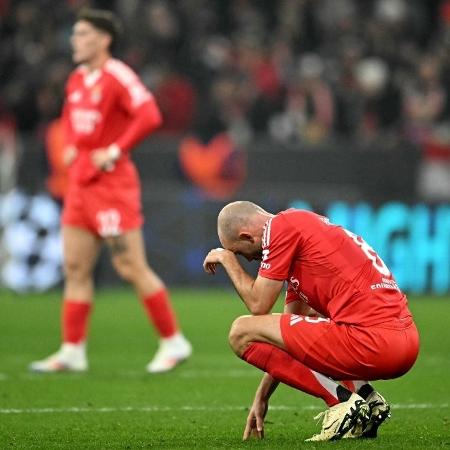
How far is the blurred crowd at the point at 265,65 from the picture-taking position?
719 inches

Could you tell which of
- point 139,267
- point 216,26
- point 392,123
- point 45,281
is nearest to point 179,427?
point 139,267

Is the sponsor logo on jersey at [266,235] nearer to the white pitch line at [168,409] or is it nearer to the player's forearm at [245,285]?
the player's forearm at [245,285]

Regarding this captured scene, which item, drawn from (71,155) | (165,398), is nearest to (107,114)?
(71,155)

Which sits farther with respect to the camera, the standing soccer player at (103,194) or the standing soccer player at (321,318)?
the standing soccer player at (103,194)

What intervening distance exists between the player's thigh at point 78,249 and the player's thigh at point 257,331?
11.2ft

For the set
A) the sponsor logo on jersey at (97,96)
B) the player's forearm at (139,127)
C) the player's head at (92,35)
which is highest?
the player's head at (92,35)

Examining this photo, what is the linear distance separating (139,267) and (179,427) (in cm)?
276

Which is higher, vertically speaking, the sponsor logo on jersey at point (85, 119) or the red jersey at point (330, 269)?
the sponsor logo on jersey at point (85, 119)

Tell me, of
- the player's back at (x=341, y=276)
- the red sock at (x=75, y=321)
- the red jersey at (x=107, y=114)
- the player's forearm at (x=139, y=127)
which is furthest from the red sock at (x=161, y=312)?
the player's back at (x=341, y=276)

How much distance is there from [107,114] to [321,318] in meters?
3.74

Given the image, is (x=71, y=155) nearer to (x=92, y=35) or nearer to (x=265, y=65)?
(x=92, y=35)

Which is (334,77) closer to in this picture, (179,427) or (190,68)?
(190,68)

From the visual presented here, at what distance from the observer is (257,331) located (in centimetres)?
635

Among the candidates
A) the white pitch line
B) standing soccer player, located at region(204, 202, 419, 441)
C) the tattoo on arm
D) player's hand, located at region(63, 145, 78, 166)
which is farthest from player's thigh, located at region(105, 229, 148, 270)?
standing soccer player, located at region(204, 202, 419, 441)
